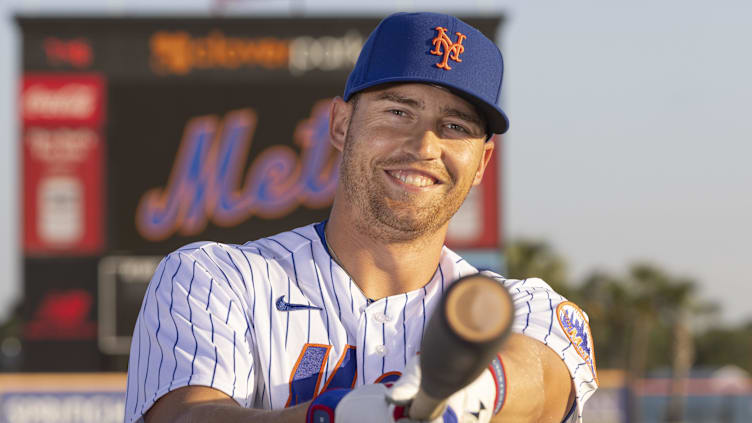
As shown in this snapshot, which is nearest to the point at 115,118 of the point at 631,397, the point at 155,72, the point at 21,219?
the point at 155,72

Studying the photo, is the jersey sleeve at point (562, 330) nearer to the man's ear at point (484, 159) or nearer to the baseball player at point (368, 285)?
the baseball player at point (368, 285)

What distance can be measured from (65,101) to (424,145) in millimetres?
14910

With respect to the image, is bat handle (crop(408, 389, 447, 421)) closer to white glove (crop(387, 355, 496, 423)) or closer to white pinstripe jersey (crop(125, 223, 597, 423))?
white glove (crop(387, 355, 496, 423))

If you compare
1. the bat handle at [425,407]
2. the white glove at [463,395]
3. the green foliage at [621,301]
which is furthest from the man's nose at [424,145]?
the green foliage at [621,301]

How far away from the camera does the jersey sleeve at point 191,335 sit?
2.25 meters

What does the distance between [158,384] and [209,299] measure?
0.22 metres

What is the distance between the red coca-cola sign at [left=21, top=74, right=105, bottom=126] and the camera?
16.2 meters

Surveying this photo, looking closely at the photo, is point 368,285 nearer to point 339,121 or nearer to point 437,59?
point 339,121

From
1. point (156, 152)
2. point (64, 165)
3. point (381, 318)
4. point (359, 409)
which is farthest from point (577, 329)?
point (64, 165)

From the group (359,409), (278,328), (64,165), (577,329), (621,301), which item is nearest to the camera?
(359,409)

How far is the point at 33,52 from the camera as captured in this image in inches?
661

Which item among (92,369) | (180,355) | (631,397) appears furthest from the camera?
(631,397)

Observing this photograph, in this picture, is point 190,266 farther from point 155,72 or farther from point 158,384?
point 155,72

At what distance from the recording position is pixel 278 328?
2430mm
